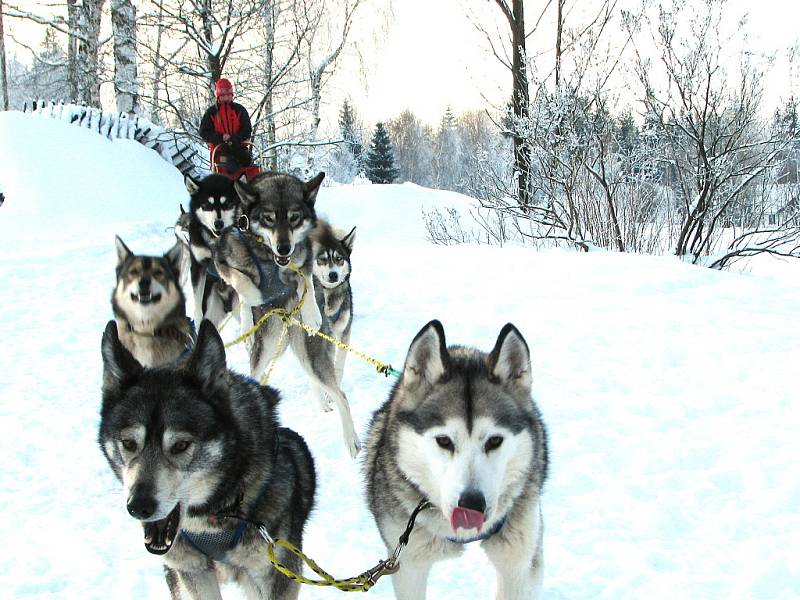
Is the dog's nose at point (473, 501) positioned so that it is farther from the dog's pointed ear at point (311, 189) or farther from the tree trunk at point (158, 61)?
the tree trunk at point (158, 61)

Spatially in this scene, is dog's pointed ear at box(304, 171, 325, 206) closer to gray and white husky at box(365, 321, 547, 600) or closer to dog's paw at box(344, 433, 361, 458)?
dog's paw at box(344, 433, 361, 458)

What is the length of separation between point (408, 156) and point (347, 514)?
188 ft

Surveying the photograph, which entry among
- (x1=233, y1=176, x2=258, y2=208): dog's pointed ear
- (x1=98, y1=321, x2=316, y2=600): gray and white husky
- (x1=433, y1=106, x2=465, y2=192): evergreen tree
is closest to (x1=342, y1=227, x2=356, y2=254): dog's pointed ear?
(x1=233, y1=176, x2=258, y2=208): dog's pointed ear

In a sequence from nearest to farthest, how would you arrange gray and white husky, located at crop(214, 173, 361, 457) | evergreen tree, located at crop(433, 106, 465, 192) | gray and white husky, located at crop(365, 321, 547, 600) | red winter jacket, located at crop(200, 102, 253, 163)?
gray and white husky, located at crop(365, 321, 547, 600) < gray and white husky, located at crop(214, 173, 361, 457) < red winter jacket, located at crop(200, 102, 253, 163) < evergreen tree, located at crop(433, 106, 465, 192)

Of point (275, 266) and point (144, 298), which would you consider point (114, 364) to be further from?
point (275, 266)

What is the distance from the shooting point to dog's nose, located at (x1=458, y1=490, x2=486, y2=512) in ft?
5.83

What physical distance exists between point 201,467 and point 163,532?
215 mm

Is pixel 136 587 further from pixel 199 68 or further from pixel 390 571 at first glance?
pixel 199 68

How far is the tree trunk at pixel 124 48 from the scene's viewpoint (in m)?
14.0

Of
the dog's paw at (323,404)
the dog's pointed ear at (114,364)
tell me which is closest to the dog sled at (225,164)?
the dog's paw at (323,404)

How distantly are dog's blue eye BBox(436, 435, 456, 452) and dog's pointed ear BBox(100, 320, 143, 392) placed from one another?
1.02 metres

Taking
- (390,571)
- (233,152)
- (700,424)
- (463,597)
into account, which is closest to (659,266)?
(700,424)

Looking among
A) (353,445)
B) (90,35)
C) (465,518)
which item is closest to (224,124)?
(353,445)

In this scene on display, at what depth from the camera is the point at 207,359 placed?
79.5 inches
